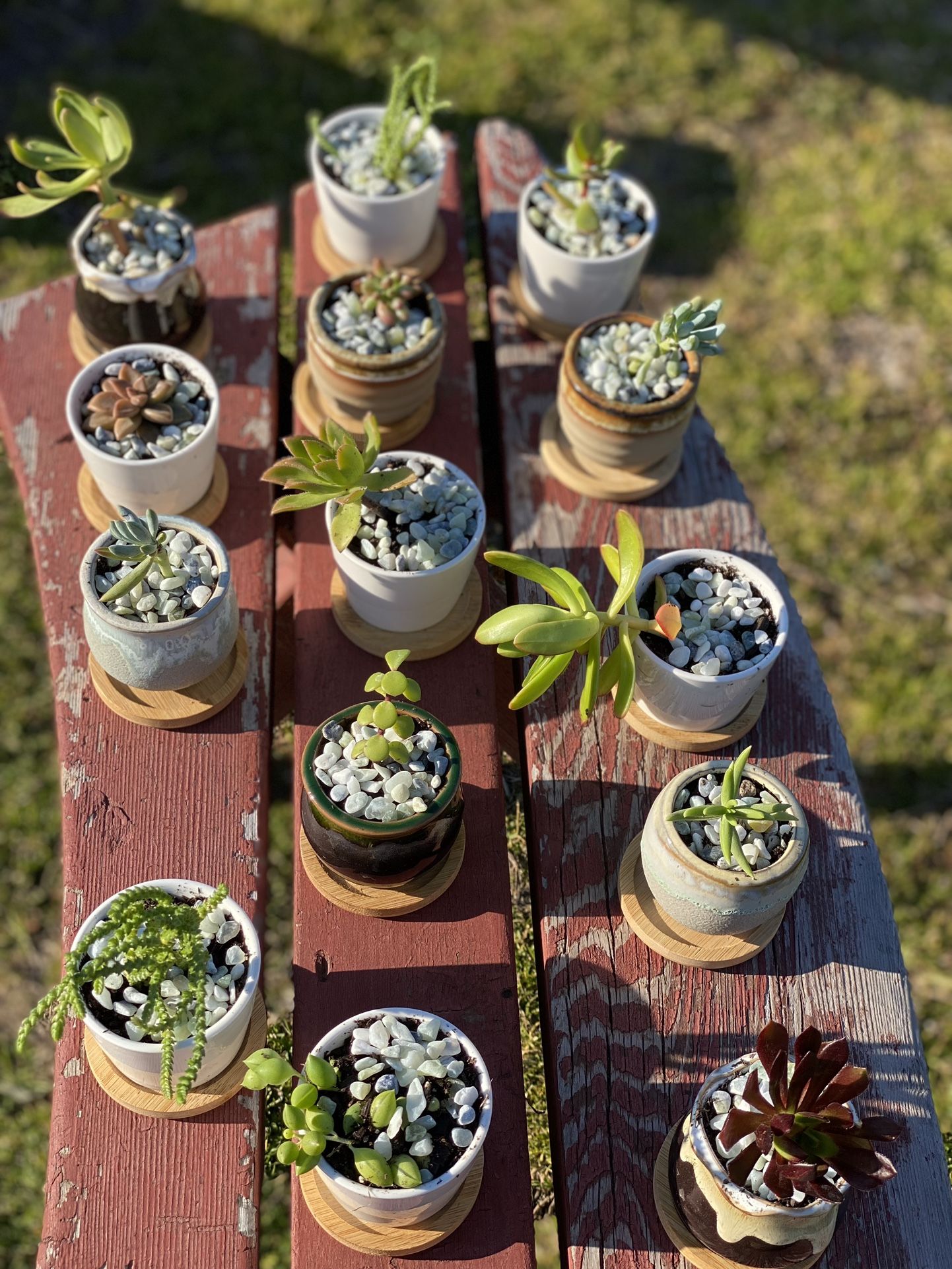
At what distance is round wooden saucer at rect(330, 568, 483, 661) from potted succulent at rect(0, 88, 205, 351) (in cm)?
54

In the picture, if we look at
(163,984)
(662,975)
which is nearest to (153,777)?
(163,984)

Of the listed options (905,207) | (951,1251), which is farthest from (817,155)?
(951,1251)

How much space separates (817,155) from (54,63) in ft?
7.85

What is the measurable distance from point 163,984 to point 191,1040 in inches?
3.2

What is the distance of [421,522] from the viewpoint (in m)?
1.63

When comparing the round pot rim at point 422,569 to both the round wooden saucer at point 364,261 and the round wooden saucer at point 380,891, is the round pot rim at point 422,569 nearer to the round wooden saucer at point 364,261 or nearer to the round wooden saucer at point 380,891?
the round wooden saucer at point 380,891

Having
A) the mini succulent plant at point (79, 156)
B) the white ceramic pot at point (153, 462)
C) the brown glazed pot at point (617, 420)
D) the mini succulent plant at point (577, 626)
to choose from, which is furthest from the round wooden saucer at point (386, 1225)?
the mini succulent plant at point (79, 156)

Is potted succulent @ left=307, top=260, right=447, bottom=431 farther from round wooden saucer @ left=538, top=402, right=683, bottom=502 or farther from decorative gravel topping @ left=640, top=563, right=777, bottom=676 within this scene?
decorative gravel topping @ left=640, top=563, right=777, bottom=676

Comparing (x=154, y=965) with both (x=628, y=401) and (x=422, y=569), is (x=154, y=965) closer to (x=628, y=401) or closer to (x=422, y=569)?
(x=422, y=569)

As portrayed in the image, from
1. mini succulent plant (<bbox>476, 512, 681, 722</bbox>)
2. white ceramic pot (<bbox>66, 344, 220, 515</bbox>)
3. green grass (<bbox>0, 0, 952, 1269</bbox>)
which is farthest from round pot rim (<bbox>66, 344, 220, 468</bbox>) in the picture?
green grass (<bbox>0, 0, 952, 1269</bbox>)

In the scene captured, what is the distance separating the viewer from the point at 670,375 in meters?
1.76

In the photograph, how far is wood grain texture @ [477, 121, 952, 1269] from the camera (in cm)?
136

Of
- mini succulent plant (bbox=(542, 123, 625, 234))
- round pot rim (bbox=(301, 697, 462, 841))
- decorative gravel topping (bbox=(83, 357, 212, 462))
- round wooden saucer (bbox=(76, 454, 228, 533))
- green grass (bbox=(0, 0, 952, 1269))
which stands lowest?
green grass (bbox=(0, 0, 952, 1269))

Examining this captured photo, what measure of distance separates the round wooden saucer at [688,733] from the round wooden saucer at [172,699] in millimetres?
A: 569
